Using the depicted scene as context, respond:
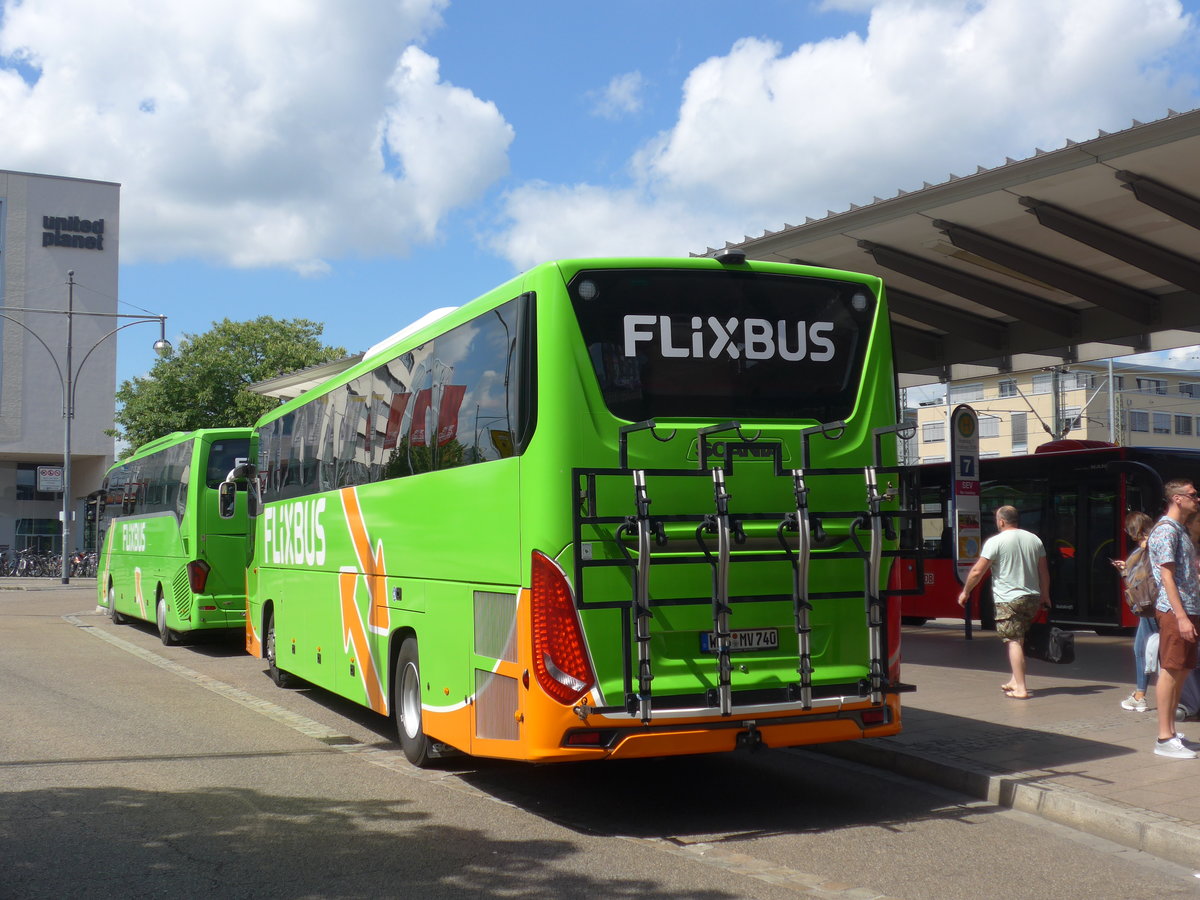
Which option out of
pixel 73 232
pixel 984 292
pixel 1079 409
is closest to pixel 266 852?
pixel 984 292

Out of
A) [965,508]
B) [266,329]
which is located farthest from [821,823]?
[266,329]

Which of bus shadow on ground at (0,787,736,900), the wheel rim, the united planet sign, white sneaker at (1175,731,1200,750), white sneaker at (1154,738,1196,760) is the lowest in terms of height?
bus shadow on ground at (0,787,736,900)

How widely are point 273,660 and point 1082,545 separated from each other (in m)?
12.9

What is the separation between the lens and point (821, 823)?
→ 23.6ft

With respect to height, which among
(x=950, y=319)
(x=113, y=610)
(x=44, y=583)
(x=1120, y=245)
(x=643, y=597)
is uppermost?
(x=1120, y=245)

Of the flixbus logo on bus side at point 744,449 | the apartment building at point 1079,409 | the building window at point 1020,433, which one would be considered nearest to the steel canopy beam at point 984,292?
the flixbus logo on bus side at point 744,449

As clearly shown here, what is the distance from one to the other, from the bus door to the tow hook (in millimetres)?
14041

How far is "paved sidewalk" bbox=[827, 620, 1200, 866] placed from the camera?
682cm

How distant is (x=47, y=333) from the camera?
6488cm

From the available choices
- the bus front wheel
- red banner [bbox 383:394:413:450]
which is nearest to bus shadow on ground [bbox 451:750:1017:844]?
red banner [bbox 383:394:413:450]

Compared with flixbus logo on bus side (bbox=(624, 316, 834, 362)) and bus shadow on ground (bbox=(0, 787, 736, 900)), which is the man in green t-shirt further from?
bus shadow on ground (bbox=(0, 787, 736, 900))

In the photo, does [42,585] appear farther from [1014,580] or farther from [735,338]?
[735,338]

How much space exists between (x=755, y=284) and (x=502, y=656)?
8.97 feet

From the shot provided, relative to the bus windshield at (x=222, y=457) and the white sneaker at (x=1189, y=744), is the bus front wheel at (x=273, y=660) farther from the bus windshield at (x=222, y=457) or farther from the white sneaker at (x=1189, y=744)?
the white sneaker at (x=1189, y=744)
